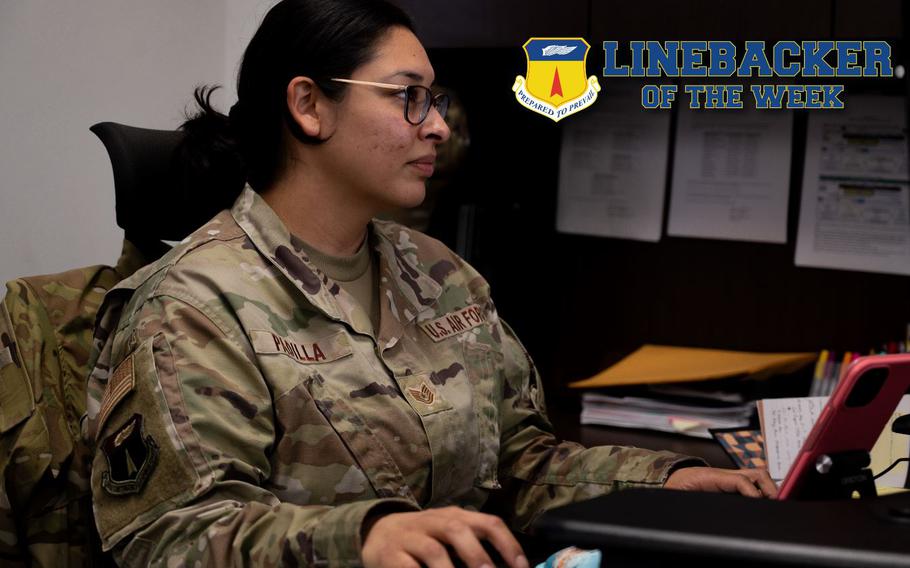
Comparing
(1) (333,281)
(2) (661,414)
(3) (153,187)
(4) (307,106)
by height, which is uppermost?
(4) (307,106)

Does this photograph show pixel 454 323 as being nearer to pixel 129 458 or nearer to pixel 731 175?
pixel 129 458

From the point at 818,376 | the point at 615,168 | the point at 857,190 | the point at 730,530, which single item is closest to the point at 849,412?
the point at 730,530

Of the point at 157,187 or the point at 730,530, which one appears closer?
the point at 730,530

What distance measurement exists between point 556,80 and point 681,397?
60 cm

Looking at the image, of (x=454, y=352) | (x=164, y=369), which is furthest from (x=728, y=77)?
(x=164, y=369)

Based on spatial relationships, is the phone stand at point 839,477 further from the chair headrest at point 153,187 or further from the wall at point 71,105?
the wall at point 71,105

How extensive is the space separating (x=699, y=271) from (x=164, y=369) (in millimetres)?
1381

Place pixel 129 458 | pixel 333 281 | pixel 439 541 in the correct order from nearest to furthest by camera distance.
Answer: pixel 439 541 → pixel 129 458 → pixel 333 281

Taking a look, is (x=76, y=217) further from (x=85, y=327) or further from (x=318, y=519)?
(x=318, y=519)

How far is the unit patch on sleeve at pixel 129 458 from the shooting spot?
1041 millimetres

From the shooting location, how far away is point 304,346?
119 cm

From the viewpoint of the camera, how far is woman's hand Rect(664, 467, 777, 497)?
44.9 inches

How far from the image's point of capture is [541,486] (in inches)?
53.8

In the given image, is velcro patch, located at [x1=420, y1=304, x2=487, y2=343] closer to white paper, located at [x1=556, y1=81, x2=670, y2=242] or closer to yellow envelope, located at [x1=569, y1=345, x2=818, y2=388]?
yellow envelope, located at [x1=569, y1=345, x2=818, y2=388]
